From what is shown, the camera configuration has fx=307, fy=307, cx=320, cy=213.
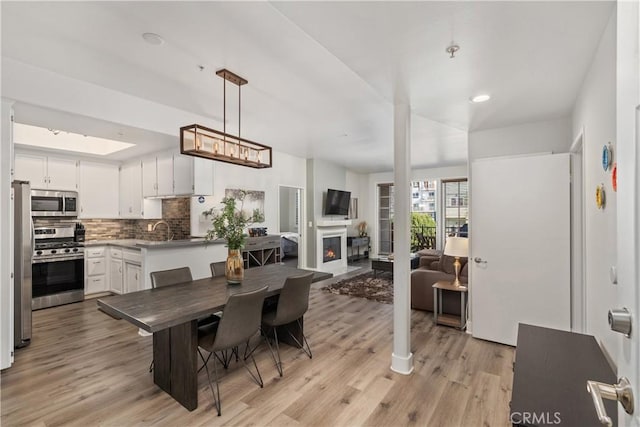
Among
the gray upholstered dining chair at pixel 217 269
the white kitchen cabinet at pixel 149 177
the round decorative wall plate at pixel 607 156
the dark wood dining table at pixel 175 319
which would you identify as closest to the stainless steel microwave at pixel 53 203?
the white kitchen cabinet at pixel 149 177

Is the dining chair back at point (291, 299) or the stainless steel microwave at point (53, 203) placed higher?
the stainless steel microwave at point (53, 203)

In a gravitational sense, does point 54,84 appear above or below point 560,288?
above

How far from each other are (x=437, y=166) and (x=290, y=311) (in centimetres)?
689

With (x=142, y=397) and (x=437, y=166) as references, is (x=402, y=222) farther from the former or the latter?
(x=437, y=166)

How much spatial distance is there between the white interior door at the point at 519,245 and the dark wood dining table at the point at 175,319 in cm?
232

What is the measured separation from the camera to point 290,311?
→ 9.17 feet

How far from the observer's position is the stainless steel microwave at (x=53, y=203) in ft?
15.4

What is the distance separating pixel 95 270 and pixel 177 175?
7.22 feet

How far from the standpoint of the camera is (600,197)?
6.11 ft

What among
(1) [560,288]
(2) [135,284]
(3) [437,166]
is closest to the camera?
(1) [560,288]

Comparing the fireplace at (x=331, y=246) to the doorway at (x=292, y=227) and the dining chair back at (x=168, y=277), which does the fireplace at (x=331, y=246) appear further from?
the dining chair back at (x=168, y=277)

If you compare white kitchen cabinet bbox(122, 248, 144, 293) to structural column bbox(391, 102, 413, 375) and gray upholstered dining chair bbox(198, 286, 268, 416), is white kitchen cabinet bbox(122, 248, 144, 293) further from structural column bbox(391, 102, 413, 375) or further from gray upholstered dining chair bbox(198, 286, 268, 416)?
structural column bbox(391, 102, 413, 375)

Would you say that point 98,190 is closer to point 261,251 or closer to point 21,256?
point 21,256

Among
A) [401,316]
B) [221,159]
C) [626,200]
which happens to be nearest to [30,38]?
[221,159]
